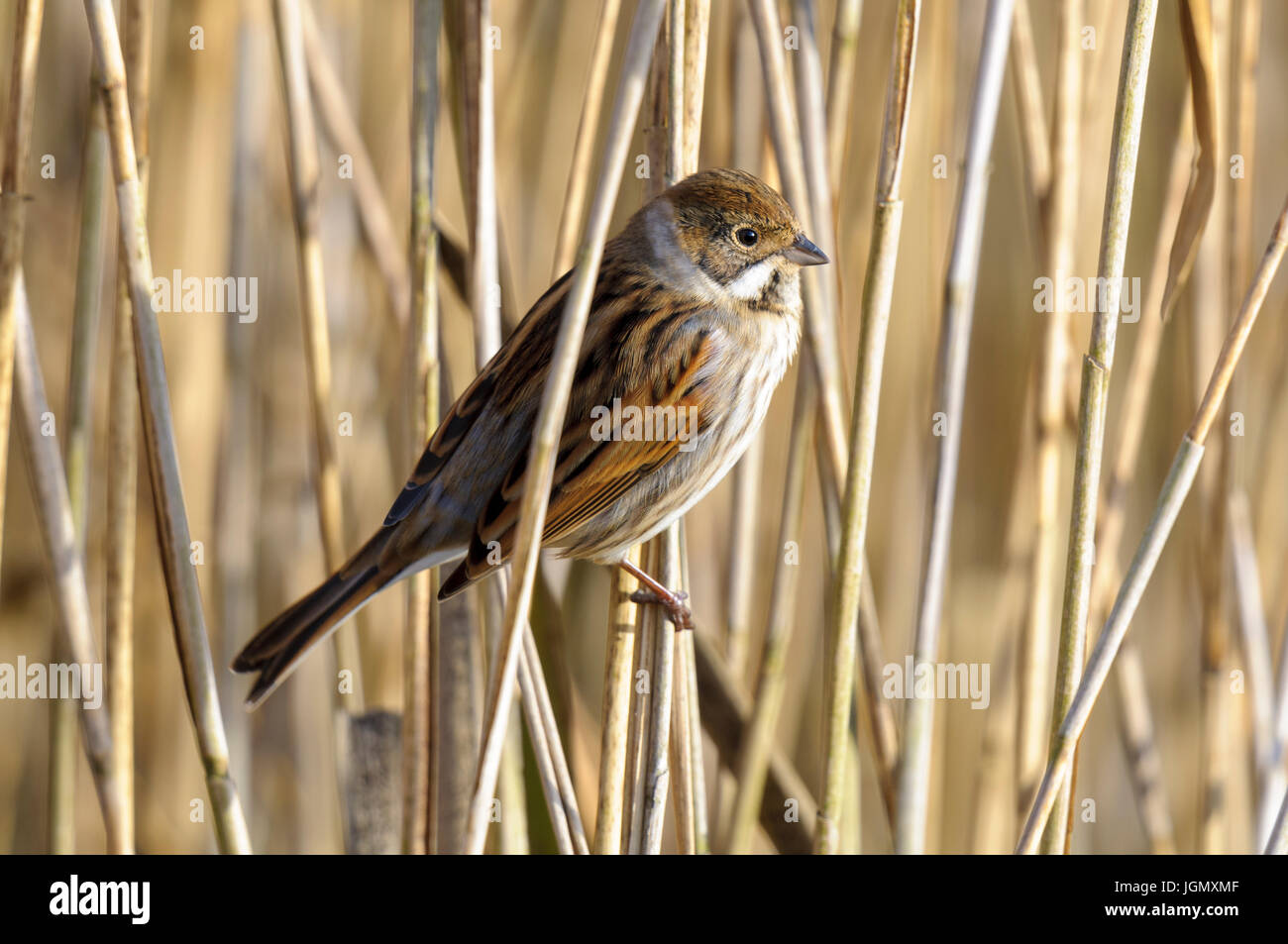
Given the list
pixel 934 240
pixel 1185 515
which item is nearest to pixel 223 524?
pixel 934 240

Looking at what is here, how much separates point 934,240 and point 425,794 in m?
1.78

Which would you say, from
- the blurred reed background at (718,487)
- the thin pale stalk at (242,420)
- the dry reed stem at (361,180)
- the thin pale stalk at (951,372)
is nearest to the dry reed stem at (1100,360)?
the blurred reed background at (718,487)

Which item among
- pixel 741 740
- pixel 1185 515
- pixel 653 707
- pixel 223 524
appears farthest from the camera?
pixel 1185 515

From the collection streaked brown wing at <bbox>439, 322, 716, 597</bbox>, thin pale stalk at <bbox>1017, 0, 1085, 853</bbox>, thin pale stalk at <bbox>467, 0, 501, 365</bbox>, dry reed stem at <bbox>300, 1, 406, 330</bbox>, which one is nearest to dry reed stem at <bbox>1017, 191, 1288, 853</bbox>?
thin pale stalk at <bbox>1017, 0, 1085, 853</bbox>

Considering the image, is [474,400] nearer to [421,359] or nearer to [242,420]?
[421,359]

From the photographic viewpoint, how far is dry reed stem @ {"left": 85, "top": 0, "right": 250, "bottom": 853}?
185 cm

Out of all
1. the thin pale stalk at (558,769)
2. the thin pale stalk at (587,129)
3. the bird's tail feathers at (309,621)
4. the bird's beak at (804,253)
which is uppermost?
the thin pale stalk at (587,129)

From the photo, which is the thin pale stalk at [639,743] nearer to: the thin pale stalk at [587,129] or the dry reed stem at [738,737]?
the dry reed stem at [738,737]

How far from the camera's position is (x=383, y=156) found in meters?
3.12

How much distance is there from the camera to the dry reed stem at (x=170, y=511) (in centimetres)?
185

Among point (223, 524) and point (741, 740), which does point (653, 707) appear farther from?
point (223, 524)

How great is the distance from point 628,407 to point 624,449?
3.3 inches

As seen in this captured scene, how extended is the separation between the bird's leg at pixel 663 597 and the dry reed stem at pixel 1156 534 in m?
0.64
